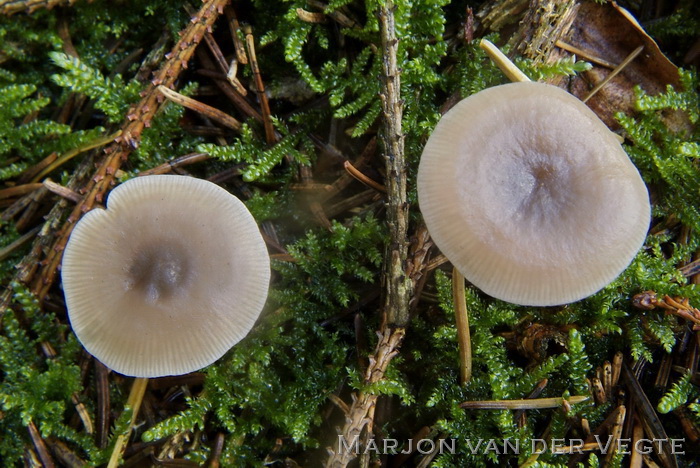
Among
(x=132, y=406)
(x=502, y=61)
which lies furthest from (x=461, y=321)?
(x=132, y=406)

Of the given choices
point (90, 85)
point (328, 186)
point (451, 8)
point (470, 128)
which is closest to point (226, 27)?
point (90, 85)

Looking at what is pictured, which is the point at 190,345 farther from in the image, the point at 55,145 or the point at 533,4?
the point at 533,4

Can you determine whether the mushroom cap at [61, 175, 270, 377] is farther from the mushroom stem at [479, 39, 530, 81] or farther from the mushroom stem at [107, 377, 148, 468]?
the mushroom stem at [479, 39, 530, 81]

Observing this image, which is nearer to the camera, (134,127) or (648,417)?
(648,417)

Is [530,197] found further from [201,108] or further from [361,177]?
[201,108]

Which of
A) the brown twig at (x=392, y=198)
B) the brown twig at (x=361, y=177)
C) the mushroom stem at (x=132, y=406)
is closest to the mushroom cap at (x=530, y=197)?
the brown twig at (x=392, y=198)

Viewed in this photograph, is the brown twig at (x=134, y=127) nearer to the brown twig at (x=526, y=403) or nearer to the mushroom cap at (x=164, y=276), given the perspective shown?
the mushroom cap at (x=164, y=276)

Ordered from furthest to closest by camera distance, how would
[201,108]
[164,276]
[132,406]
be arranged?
[201,108] < [132,406] < [164,276]
